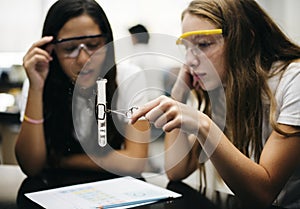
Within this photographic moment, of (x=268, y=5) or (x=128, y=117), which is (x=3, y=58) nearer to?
(x=128, y=117)

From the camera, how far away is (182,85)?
1.37 m

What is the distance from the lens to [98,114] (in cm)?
137

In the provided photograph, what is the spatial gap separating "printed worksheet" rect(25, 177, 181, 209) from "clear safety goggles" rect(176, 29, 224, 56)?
1.33 feet

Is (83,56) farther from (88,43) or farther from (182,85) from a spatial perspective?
(182,85)

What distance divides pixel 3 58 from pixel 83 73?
0.40 metres

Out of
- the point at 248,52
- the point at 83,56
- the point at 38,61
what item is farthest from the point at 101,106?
the point at 248,52

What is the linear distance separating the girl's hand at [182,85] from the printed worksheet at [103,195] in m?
0.27

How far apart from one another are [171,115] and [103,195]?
32 centimetres

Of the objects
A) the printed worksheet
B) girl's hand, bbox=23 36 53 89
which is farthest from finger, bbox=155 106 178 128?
girl's hand, bbox=23 36 53 89

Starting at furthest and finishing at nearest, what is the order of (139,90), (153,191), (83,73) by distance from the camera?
1. (83,73)
2. (139,90)
3. (153,191)

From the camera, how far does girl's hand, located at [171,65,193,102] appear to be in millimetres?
1362

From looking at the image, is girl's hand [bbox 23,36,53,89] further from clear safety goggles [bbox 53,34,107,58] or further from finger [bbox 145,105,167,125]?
finger [bbox 145,105,167,125]

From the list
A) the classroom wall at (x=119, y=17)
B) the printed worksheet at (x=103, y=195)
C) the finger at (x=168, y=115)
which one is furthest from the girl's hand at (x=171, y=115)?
the classroom wall at (x=119, y=17)

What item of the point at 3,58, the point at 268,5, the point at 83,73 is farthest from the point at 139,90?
the point at 3,58
